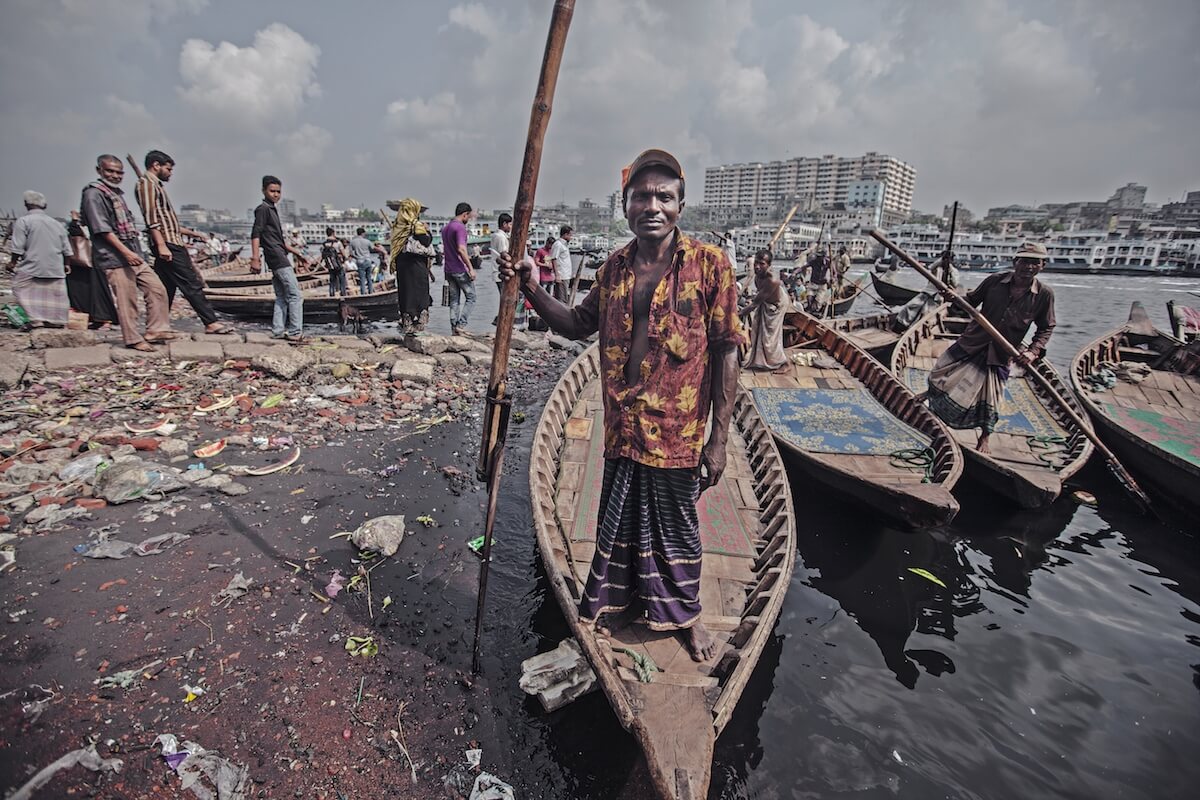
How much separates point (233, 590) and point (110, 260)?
16.3ft

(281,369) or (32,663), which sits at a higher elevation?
(281,369)

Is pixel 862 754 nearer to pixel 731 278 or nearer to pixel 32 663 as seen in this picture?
pixel 731 278

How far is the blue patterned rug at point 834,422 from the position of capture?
5.30 m

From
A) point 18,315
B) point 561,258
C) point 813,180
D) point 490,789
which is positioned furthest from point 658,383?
point 813,180

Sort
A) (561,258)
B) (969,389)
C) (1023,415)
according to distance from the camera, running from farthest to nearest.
Answer: 1. (561,258)
2. (1023,415)
3. (969,389)

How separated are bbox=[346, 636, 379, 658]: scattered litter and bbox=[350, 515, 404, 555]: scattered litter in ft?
2.57

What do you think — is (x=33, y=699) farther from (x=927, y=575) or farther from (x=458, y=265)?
(x=458, y=265)

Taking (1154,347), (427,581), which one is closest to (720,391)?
A: (427,581)

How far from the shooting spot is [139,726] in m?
2.24

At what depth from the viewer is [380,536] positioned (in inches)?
146

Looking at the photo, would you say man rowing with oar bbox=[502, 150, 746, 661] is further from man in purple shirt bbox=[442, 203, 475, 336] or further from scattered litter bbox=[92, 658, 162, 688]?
man in purple shirt bbox=[442, 203, 475, 336]

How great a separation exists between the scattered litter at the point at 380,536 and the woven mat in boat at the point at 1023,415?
6017mm

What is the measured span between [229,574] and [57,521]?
1326 mm

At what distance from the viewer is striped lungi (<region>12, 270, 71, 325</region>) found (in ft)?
20.8
